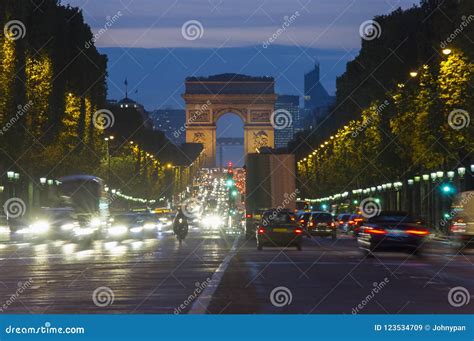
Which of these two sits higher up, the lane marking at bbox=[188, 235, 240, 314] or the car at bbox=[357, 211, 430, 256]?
the car at bbox=[357, 211, 430, 256]

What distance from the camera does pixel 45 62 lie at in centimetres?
8369

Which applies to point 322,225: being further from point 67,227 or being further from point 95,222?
point 67,227

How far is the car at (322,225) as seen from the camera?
242ft

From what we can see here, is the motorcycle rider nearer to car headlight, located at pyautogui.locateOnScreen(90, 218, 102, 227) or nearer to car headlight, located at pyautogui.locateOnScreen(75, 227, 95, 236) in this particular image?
car headlight, located at pyautogui.locateOnScreen(75, 227, 95, 236)

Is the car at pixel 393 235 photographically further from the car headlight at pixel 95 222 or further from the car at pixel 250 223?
the car at pixel 250 223

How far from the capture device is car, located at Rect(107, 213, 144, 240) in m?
68.0

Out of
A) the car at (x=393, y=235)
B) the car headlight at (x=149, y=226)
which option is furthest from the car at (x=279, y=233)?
the car headlight at (x=149, y=226)

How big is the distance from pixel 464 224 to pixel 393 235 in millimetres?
9412

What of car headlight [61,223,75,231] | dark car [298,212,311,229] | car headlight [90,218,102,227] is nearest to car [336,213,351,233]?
dark car [298,212,311,229]

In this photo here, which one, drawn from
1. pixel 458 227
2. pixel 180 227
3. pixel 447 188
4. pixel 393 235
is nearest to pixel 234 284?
pixel 393 235

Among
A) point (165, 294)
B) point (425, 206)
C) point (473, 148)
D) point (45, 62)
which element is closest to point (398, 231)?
point (165, 294)

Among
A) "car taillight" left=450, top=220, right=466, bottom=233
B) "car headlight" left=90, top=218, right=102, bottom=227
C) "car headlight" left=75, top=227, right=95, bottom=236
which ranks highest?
"car headlight" left=90, top=218, right=102, bottom=227

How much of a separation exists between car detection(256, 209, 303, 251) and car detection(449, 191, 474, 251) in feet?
18.9
